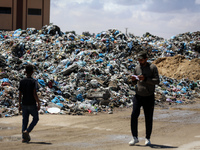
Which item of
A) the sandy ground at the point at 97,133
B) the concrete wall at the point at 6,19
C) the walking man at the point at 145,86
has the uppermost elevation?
the concrete wall at the point at 6,19

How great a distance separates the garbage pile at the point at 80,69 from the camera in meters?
11.5

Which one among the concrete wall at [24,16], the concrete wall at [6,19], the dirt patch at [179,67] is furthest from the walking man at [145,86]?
the concrete wall at [6,19]

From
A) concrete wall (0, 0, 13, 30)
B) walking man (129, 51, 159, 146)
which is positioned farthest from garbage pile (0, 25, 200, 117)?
concrete wall (0, 0, 13, 30)

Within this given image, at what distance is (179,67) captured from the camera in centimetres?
2138

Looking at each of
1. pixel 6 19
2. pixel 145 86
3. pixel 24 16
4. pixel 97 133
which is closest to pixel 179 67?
pixel 97 133

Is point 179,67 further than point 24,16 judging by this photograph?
No

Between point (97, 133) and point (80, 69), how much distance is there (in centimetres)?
775

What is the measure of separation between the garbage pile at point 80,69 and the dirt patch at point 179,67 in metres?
0.70

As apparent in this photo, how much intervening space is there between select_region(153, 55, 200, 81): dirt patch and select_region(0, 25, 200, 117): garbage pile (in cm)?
70

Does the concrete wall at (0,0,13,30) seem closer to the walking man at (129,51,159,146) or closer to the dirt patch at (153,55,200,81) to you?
the dirt patch at (153,55,200,81)

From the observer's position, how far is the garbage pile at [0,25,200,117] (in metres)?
11.5

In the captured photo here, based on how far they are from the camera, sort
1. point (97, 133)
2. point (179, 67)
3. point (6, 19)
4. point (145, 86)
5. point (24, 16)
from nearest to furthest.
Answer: point (145, 86), point (97, 133), point (179, 67), point (6, 19), point (24, 16)

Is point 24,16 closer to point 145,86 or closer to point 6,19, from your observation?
point 6,19

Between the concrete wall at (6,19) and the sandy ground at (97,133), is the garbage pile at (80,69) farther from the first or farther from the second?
the concrete wall at (6,19)
